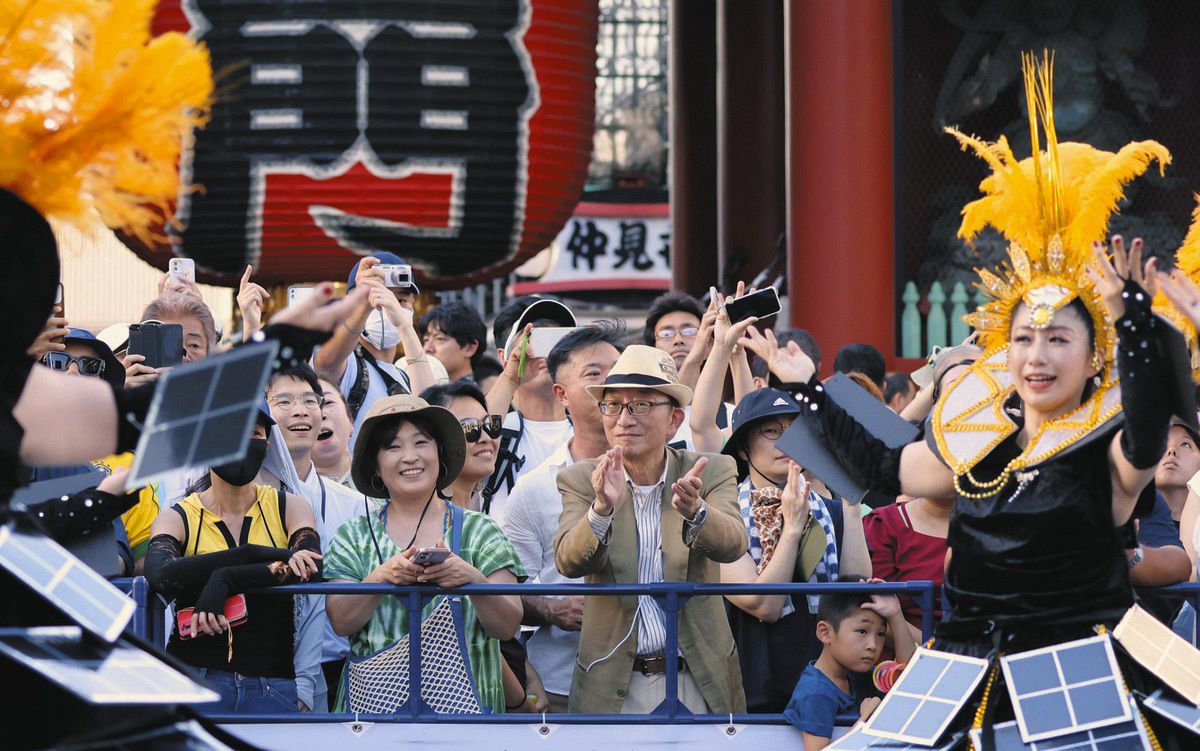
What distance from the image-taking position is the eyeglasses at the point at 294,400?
5730 millimetres

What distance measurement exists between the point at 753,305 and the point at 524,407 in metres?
Answer: 1.12

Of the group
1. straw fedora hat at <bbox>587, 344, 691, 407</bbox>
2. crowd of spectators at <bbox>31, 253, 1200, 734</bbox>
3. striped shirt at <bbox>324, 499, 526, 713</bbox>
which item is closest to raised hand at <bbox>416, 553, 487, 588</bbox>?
crowd of spectators at <bbox>31, 253, 1200, 734</bbox>

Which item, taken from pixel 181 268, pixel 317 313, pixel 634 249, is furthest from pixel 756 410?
pixel 634 249

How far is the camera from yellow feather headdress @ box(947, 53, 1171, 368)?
4.34 meters

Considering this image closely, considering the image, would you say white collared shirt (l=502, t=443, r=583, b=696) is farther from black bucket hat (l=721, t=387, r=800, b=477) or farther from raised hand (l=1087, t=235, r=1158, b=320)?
A: raised hand (l=1087, t=235, r=1158, b=320)

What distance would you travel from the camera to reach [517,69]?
384 inches

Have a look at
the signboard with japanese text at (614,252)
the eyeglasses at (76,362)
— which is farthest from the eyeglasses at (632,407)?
the signboard with japanese text at (614,252)

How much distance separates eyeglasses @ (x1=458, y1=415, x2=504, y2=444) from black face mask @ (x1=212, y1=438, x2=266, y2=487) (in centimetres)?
81

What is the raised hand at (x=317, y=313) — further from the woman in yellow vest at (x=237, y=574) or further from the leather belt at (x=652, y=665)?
the leather belt at (x=652, y=665)

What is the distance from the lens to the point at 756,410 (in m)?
5.55

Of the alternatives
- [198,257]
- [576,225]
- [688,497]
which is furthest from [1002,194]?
[576,225]

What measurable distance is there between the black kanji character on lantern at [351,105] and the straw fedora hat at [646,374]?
15.2 ft

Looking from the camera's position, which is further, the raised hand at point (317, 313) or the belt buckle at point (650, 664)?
the belt buckle at point (650, 664)

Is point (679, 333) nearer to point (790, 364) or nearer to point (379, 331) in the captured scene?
point (379, 331)
